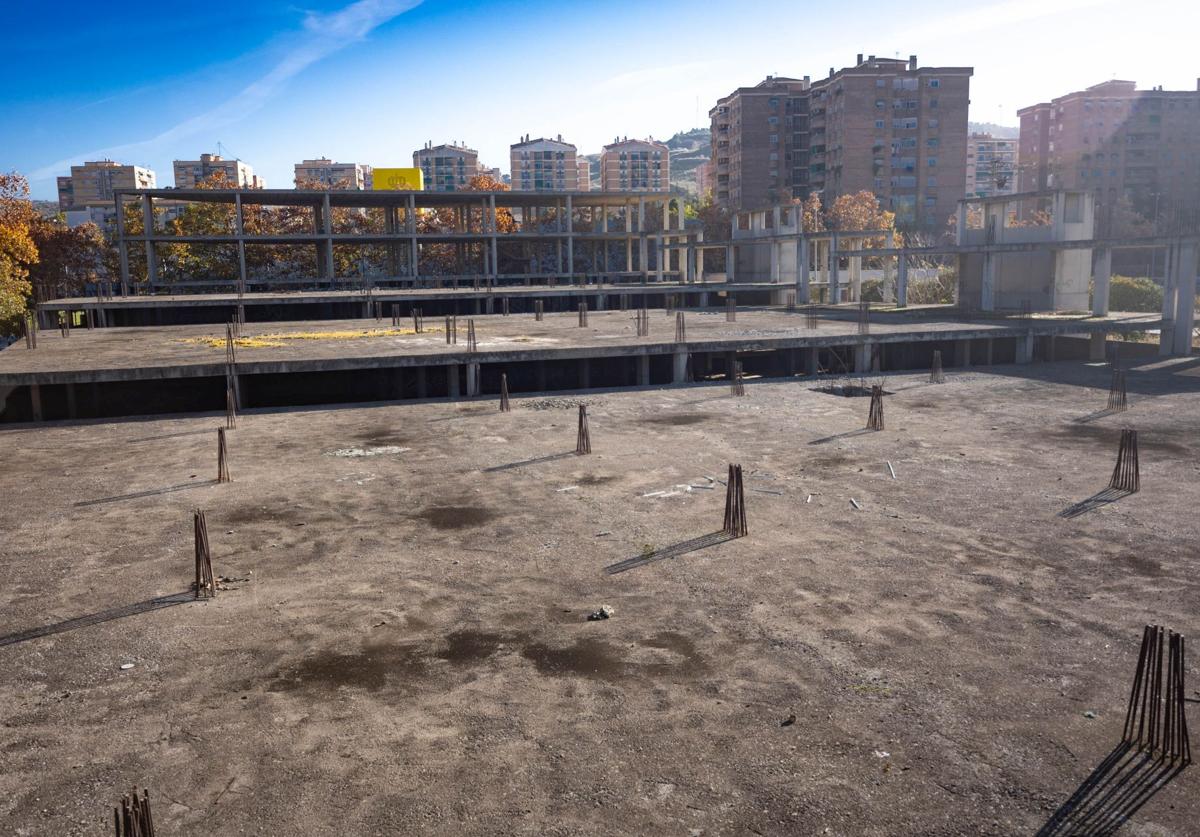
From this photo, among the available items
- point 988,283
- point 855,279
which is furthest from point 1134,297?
point 855,279

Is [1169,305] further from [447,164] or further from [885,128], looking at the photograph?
[447,164]

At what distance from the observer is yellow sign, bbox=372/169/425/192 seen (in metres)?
73.9

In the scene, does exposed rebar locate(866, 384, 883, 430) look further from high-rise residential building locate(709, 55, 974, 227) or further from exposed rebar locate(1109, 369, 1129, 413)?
high-rise residential building locate(709, 55, 974, 227)

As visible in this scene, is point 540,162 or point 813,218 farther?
point 540,162

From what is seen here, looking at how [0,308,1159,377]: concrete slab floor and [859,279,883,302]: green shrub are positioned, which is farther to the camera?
[859,279,883,302]: green shrub

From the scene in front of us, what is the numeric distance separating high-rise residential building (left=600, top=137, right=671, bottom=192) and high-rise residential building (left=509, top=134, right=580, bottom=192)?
337 inches

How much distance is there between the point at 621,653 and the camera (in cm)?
884

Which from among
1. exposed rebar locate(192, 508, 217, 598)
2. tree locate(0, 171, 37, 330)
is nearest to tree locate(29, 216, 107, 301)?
tree locate(0, 171, 37, 330)

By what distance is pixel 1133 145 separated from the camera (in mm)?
122062

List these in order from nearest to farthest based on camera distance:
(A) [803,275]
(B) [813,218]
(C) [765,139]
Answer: (A) [803,275] → (B) [813,218] → (C) [765,139]

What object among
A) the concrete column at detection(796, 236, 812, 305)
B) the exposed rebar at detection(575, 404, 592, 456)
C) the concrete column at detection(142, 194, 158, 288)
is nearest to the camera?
the exposed rebar at detection(575, 404, 592, 456)

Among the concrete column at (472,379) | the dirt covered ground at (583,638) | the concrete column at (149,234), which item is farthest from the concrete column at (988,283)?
the concrete column at (149,234)

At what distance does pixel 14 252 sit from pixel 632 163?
152 meters

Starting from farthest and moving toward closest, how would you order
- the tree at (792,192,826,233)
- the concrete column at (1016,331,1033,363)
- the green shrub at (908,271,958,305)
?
the tree at (792,192,826,233) → the green shrub at (908,271,958,305) → the concrete column at (1016,331,1033,363)
